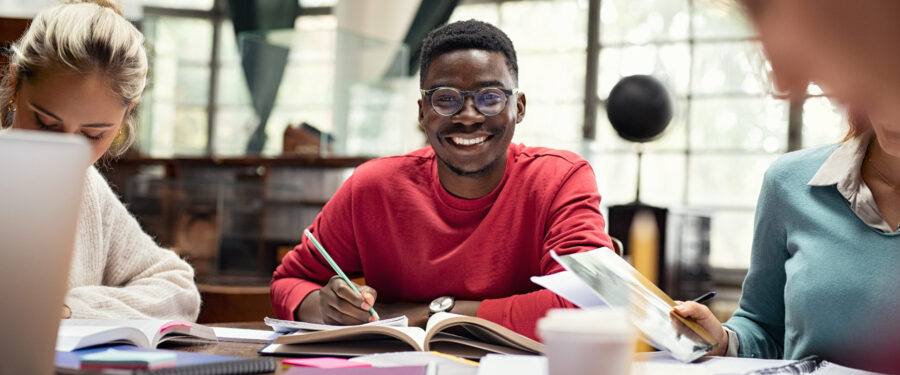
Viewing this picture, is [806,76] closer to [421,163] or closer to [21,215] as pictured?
[21,215]

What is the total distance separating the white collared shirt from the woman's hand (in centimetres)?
27

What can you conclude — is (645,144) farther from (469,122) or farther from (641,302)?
(641,302)

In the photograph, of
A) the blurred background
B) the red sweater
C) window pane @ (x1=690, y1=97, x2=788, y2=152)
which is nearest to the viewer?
the red sweater

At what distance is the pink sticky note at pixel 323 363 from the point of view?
814 millimetres

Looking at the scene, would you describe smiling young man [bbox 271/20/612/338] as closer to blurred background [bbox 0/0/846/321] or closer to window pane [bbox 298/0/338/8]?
blurred background [bbox 0/0/846/321]

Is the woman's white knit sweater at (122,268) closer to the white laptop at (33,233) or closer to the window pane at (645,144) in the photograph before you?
the white laptop at (33,233)

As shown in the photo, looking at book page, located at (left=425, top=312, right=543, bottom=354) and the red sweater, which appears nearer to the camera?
book page, located at (left=425, top=312, right=543, bottom=354)

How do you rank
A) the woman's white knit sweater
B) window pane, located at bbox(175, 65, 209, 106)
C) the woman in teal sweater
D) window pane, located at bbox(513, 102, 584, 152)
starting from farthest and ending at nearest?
1. window pane, located at bbox(175, 65, 209, 106)
2. window pane, located at bbox(513, 102, 584, 152)
3. the woman's white knit sweater
4. the woman in teal sweater

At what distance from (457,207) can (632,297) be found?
752mm

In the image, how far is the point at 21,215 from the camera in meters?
0.52

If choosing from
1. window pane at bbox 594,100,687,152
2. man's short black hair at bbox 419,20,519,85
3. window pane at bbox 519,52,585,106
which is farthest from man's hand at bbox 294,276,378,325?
window pane at bbox 519,52,585,106

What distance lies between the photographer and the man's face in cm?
151

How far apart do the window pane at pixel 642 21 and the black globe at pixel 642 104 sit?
8.00ft

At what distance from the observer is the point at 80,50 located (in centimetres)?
129
